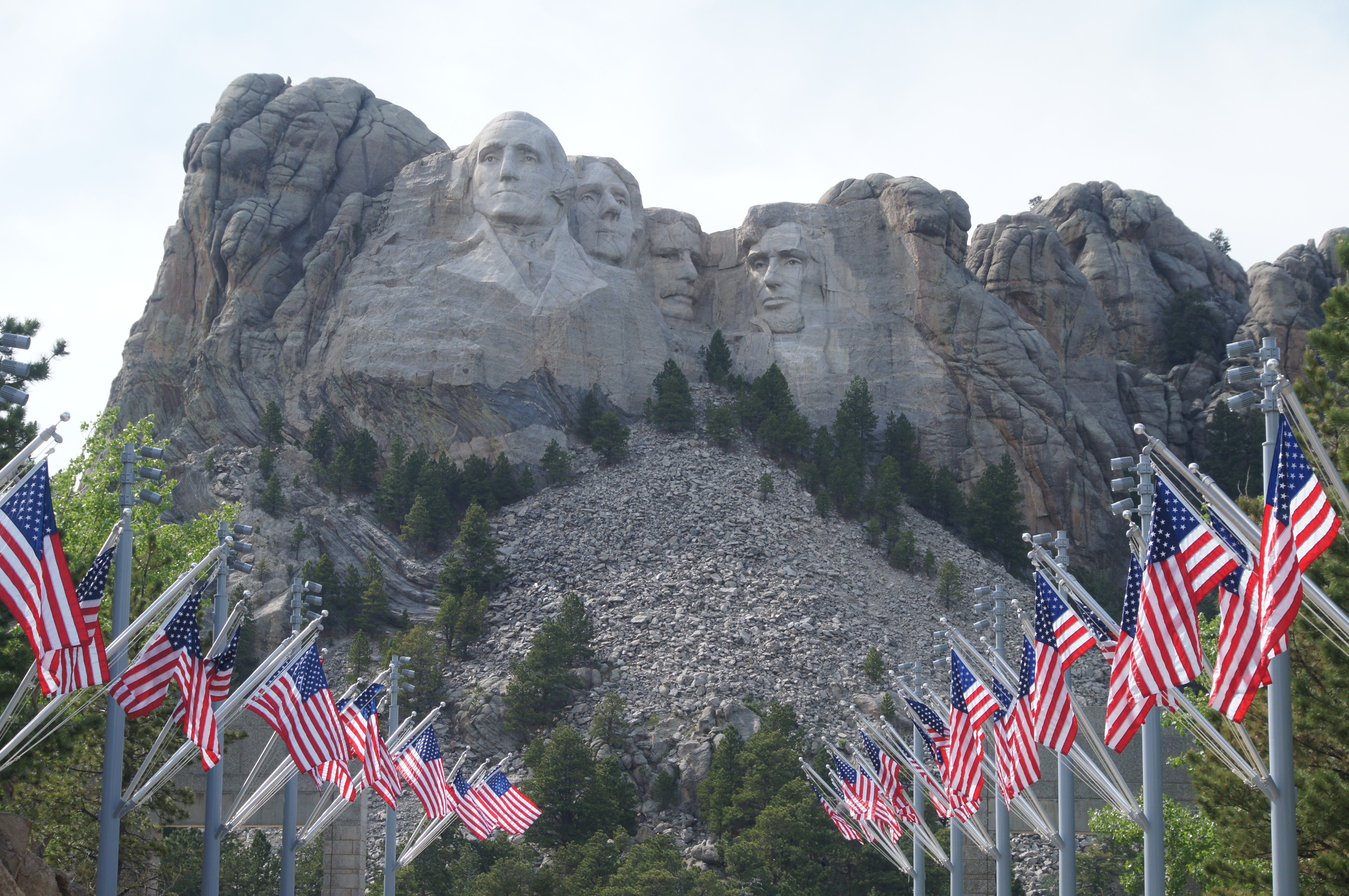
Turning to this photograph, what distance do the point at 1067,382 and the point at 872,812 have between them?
62905 mm

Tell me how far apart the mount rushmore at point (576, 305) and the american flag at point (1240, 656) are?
66.2 m

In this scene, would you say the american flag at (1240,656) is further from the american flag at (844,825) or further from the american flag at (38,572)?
the american flag at (844,825)

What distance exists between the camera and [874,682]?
61281mm

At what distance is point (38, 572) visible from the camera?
17.3m

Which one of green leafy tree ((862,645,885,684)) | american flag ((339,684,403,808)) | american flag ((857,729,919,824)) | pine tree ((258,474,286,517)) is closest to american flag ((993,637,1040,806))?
american flag ((857,729,919,824))

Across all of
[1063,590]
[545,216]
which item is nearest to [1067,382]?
[545,216]

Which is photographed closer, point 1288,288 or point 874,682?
point 874,682

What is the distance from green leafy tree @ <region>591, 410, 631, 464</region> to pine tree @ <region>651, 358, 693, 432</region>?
10.4 ft

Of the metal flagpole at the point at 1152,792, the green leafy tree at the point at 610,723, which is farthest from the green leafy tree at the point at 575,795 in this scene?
the metal flagpole at the point at 1152,792

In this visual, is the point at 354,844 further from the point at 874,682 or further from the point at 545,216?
the point at 545,216

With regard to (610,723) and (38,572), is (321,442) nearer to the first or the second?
(610,723)

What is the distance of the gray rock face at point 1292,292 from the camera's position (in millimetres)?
92875

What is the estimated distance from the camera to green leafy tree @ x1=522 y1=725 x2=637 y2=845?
167ft

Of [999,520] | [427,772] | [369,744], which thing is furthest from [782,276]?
[369,744]
